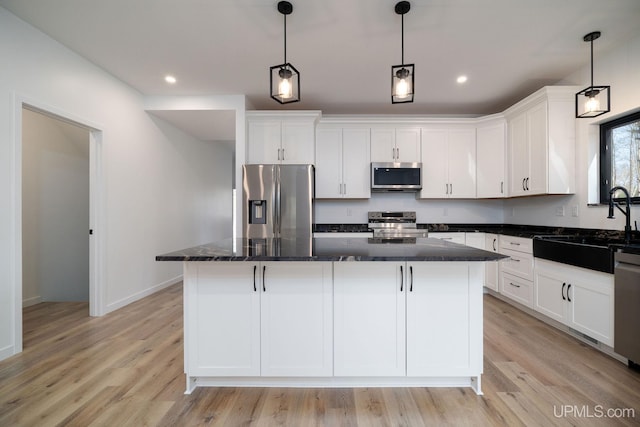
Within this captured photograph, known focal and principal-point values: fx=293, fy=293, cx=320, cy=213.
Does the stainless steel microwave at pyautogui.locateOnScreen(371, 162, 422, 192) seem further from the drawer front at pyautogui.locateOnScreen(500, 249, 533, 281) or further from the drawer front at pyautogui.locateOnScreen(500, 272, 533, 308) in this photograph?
the drawer front at pyautogui.locateOnScreen(500, 272, 533, 308)

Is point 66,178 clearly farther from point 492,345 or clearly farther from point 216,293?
point 492,345

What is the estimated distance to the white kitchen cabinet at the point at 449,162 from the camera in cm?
417

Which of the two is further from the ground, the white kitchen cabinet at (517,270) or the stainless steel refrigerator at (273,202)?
the stainless steel refrigerator at (273,202)

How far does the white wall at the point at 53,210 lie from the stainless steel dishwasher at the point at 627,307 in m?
5.45

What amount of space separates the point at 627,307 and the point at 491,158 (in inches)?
98.0

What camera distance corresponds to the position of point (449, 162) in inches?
Result: 166

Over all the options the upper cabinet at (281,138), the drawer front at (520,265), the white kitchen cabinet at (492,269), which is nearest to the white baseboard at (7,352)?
the upper cabinet at (281,138)

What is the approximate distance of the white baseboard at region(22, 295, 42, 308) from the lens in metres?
3.48

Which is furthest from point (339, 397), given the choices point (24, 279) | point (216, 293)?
point (24, 279)

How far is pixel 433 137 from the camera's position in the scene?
13.8 feet

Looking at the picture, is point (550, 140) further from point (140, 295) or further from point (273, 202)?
point (140, 295)

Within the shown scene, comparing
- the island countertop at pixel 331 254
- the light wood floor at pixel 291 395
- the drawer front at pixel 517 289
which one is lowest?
the light wood floor at pixel 291 395

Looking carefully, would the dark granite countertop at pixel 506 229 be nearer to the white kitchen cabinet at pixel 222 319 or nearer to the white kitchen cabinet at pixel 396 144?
the white kitchen cabinet at pixel 396 144

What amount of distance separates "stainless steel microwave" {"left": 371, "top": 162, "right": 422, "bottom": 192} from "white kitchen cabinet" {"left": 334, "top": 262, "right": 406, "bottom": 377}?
2.52 m
